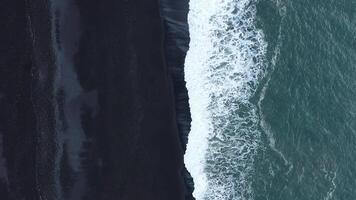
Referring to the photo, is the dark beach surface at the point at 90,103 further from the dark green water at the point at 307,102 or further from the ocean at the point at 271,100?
the dark green water at the point at 307,102

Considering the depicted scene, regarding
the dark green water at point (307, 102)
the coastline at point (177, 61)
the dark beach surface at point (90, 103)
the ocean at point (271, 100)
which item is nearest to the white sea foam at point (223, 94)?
the ocean at point (271, 100)

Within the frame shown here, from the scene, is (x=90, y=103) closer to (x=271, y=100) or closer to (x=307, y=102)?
(x=271, y=100)

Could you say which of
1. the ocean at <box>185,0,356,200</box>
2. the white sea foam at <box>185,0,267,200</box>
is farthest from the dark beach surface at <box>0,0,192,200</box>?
the ocean at <box>185,0,356,200</box>

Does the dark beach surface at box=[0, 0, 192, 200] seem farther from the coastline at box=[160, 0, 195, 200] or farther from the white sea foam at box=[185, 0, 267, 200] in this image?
the white sea foam at box=[185, 0, 267, 200]

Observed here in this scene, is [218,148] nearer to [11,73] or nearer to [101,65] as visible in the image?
[101,65]

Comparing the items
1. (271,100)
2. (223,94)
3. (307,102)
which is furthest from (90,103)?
(307,102)

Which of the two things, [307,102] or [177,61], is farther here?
[307,102]
